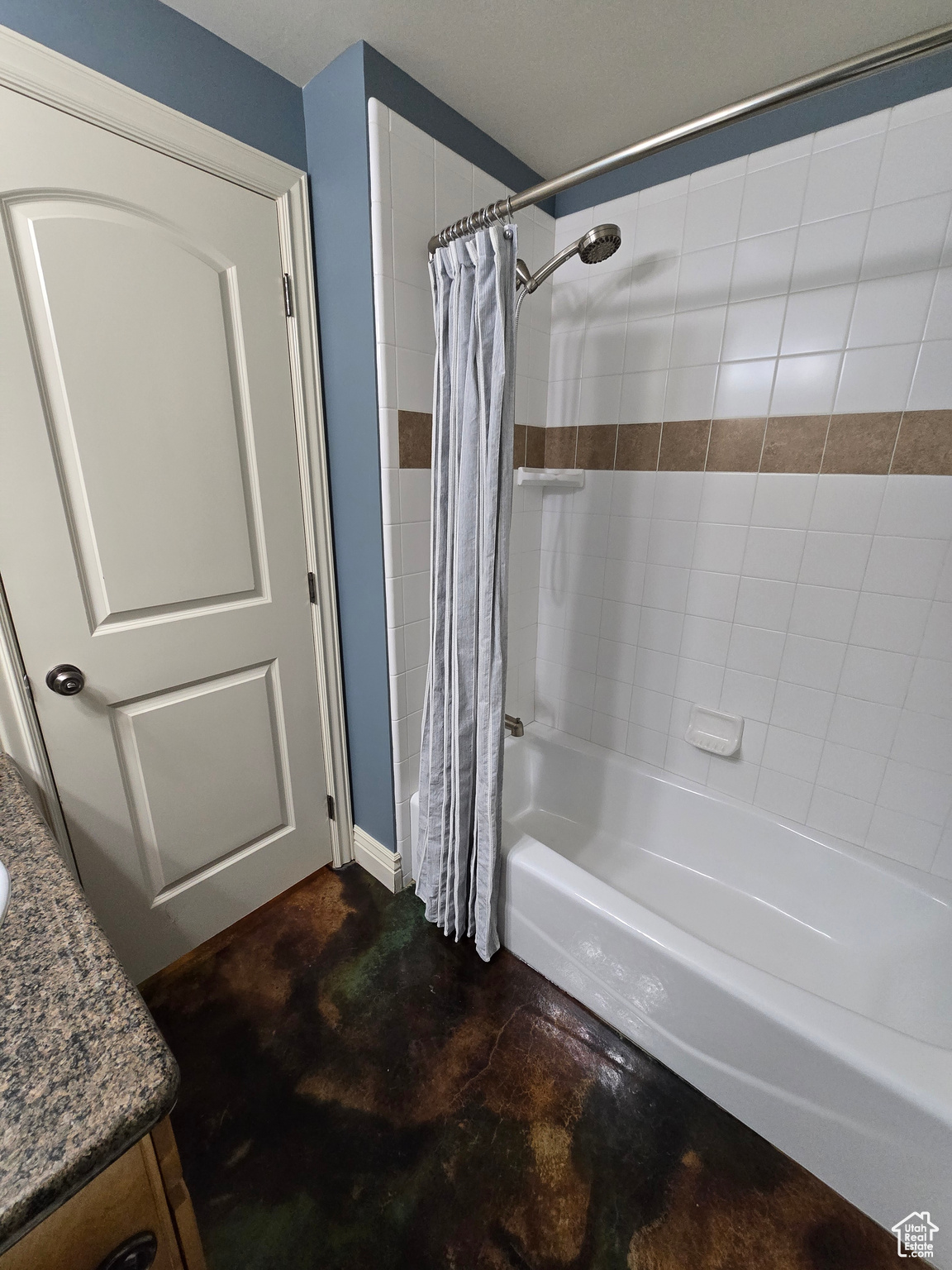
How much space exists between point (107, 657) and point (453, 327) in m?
1.10

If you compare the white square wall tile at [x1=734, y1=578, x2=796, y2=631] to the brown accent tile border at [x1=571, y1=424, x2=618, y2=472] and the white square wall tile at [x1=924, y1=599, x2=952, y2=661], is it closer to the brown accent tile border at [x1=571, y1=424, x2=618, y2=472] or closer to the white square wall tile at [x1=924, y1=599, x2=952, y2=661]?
the white square wall tile at [x1=924, y1=599, x2=952, y2=661]

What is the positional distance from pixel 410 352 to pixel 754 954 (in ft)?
6.22

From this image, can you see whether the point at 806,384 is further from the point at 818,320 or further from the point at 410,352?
the point at 410,352

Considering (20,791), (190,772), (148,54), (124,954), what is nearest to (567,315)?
(148,54)

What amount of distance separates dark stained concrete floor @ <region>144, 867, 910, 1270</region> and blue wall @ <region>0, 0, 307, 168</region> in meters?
2.08

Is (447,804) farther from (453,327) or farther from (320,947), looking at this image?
(453,327)

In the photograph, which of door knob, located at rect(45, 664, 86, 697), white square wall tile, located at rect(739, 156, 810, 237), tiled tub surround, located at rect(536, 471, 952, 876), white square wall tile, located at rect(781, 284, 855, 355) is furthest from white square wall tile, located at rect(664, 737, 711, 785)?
door knob, located at rect(45, 664, 86, 697)

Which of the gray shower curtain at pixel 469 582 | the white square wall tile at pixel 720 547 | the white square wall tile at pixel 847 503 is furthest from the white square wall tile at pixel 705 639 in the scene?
the gray shower curtain at pixel 469 582

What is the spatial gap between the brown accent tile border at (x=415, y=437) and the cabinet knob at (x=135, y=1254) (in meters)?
1.36

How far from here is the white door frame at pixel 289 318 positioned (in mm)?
952

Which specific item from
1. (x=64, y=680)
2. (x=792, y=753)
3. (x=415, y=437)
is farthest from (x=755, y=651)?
(x=64, y=680)

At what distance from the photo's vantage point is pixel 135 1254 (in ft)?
1.61

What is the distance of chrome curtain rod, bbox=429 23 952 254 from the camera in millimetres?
Result: 693

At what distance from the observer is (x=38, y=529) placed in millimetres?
1053
